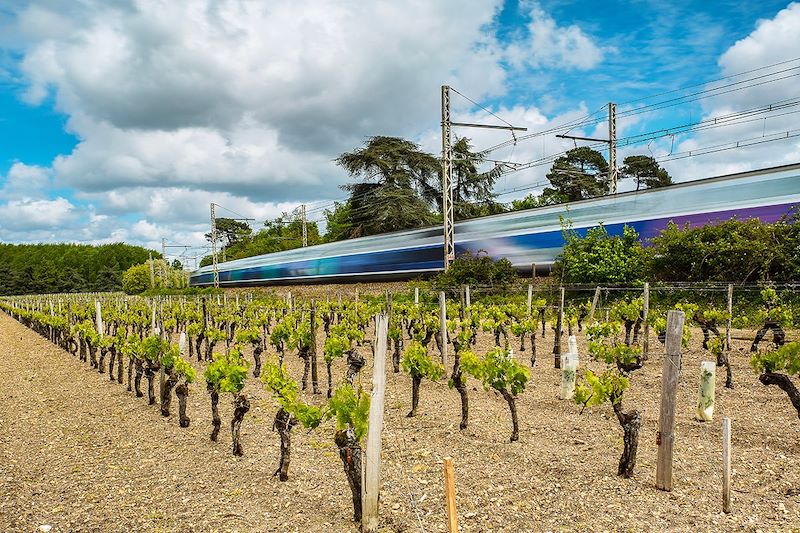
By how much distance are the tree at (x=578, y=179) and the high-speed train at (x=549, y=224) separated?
18946 millimetres

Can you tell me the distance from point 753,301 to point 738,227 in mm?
2302

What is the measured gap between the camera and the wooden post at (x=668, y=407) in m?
5.48

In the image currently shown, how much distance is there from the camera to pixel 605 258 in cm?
2077

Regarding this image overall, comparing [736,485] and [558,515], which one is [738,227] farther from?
[558,515]

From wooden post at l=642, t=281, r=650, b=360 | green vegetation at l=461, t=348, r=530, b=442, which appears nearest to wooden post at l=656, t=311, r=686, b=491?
green vegetation at l=461, t=348, r=530, b=442

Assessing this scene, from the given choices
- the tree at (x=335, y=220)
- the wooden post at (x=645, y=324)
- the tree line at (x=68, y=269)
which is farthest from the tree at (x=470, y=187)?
the tree line at (x=68, y=269)

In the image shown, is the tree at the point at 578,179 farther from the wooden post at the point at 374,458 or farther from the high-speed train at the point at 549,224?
the wooden post at the point at 374,458

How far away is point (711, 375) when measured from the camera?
773 centimetres

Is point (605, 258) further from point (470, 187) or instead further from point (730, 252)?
point (470, 187)

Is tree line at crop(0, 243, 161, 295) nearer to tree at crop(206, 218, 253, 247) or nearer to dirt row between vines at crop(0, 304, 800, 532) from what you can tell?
tree at crop(206, 218, 253, 247)

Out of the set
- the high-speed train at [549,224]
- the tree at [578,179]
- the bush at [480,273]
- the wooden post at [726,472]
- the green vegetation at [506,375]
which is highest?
the tree at [578,179]

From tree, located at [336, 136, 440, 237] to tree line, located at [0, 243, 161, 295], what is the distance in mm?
55722

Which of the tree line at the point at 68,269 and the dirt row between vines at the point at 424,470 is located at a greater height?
the tree line at the point at 68,269

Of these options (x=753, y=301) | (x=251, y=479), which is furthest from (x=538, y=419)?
(x=753, y=301)
